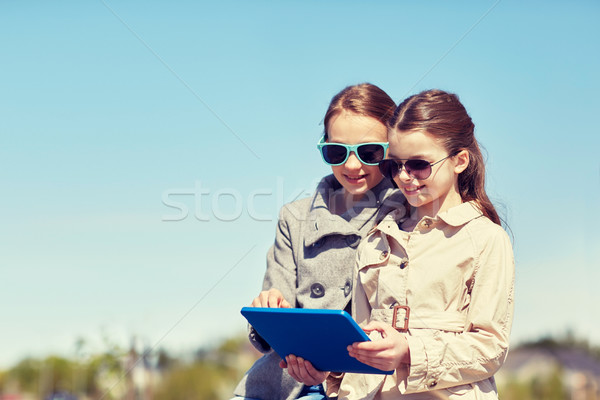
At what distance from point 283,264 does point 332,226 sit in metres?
0.35

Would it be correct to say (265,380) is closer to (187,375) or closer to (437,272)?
(437,272)

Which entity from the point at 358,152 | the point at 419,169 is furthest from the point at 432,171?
the point at 358,152

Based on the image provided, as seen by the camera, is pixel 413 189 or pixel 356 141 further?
pixel 356 141

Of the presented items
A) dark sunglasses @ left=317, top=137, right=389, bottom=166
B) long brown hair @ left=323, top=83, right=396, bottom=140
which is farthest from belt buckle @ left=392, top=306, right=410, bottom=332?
long brown hair @ left=323, top=83, right=396, bottom=140

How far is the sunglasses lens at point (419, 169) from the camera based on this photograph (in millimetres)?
2525

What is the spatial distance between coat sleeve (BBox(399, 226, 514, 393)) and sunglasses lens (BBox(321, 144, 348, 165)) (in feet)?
3.45

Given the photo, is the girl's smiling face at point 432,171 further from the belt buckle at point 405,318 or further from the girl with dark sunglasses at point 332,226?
the belt buckle at point 405,318

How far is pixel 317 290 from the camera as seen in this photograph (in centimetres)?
294

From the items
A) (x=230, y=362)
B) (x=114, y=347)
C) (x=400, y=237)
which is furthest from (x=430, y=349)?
(x=230, y=362)

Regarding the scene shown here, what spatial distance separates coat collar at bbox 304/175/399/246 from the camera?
2.98 metres

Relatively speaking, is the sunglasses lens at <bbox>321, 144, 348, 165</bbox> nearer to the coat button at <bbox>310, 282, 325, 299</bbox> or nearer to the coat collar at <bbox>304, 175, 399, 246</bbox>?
the coat collar at <bbox>304, 175, 399, 246</bbox>

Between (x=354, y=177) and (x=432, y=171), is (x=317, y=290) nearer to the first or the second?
(x=354, y=177)

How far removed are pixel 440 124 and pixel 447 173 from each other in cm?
21

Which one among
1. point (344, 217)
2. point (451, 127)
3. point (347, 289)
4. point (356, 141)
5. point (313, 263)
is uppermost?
point (356, 141)
